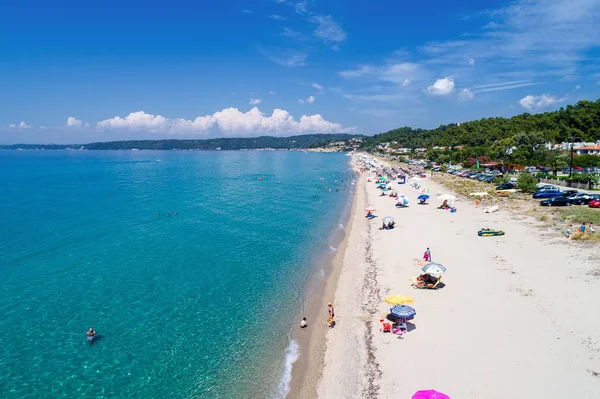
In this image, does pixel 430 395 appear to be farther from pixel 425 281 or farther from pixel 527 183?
pixel 527 183

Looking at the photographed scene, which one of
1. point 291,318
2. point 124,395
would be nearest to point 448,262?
point 291,318

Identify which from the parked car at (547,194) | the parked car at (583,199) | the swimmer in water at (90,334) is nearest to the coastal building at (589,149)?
the parked car at (547,194)

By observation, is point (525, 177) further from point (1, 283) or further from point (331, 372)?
point (1, 283)

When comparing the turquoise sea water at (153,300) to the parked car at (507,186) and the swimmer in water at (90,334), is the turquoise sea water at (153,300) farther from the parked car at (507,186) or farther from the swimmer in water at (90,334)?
the parked car at (507,186)

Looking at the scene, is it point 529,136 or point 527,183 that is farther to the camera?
point 529,136

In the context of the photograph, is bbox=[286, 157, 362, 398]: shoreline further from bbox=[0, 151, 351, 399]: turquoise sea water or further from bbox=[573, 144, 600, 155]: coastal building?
bbox=[573, 144, 600, 155]: coastal building

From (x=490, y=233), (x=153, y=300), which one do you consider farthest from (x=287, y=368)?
(x=490, y=233)
